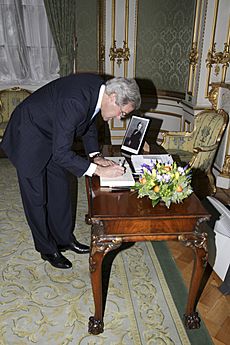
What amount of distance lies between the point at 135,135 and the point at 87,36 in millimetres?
3208

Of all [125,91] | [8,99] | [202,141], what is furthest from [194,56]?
[125,91]

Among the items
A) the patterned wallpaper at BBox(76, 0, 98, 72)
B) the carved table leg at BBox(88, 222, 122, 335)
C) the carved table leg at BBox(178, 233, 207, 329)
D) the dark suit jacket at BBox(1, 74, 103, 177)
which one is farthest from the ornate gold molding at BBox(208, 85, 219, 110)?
the carved table leg at BBox(88, 222, 122, 335)

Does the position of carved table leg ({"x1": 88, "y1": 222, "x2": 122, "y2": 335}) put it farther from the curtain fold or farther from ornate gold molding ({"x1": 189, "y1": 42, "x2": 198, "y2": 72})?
the curtain fold

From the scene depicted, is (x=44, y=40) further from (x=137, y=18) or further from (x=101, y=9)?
(x=137, y=18)

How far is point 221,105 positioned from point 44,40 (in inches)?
116

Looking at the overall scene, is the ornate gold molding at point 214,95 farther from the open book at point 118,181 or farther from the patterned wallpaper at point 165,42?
the open book at point 118,181

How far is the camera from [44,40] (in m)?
5.36

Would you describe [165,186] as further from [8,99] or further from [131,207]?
[8,99]

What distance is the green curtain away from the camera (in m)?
5.00

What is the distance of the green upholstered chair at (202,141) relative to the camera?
11.1 ft

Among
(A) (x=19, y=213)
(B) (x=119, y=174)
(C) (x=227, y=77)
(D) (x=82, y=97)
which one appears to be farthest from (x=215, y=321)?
(C) (x=227, y=77)

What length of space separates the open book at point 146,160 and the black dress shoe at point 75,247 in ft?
2.96

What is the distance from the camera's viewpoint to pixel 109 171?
2.01 metres

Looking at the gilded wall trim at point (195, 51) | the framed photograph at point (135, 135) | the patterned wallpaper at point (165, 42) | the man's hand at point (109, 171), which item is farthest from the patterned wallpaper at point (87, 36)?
the man's hand at point (109, 171)
